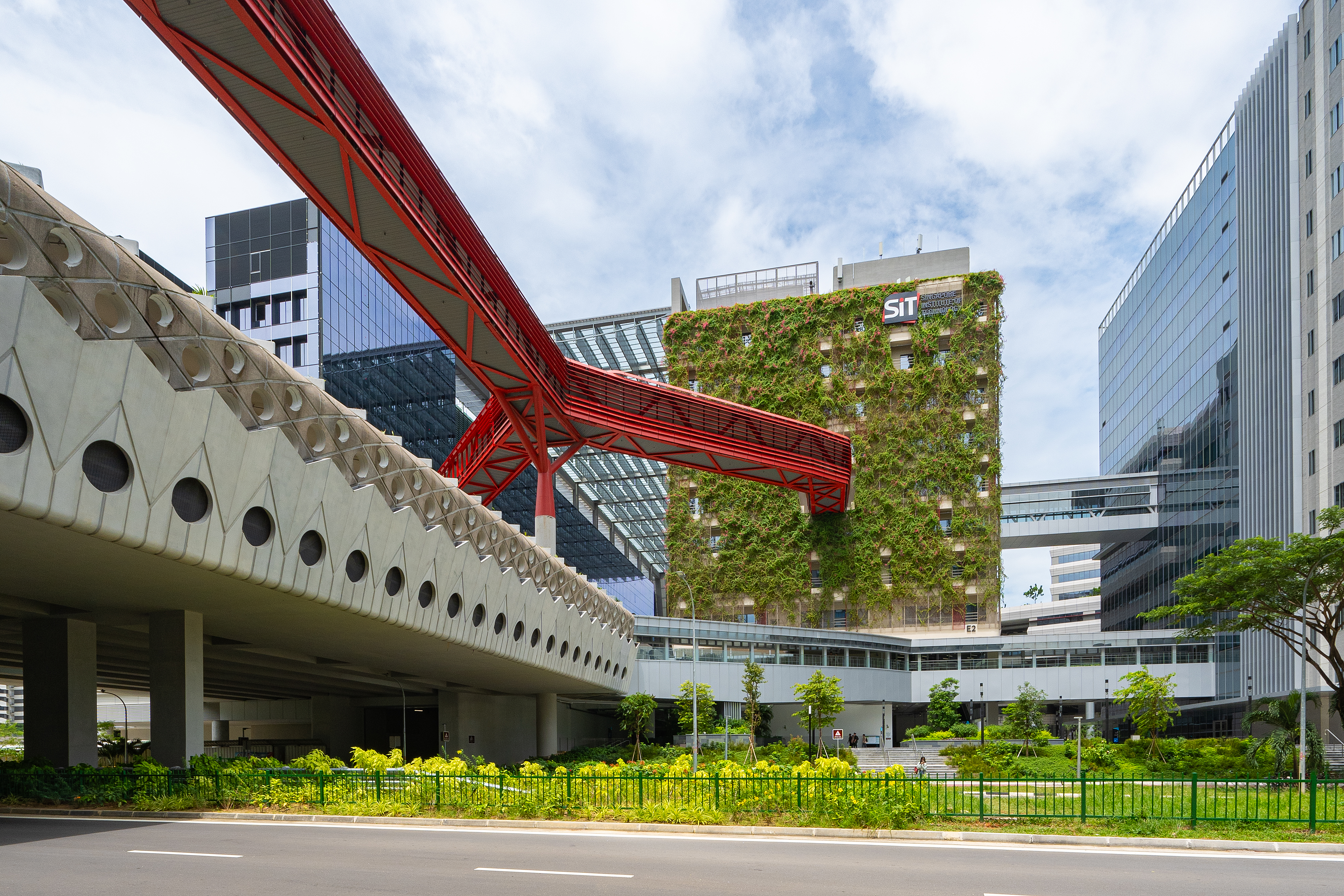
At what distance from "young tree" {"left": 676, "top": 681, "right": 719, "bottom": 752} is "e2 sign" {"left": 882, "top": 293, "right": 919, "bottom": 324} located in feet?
105

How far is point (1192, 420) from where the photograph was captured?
7038 centimetres

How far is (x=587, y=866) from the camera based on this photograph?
50.5 feet

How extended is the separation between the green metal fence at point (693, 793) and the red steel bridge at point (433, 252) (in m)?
17.7

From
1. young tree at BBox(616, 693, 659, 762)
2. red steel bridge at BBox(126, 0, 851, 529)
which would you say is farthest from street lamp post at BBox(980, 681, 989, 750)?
red steel bridge at BBox(126, 0, 851, 529)

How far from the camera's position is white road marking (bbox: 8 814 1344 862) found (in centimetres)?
1745

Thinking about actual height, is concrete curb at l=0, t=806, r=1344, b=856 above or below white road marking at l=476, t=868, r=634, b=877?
below

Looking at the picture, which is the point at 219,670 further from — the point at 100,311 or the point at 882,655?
the point at 882,655

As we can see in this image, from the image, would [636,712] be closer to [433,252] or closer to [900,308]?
[433,252]

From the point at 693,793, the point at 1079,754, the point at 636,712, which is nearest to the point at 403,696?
the point at 636,712

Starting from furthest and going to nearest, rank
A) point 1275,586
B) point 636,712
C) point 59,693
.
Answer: point 636,712
point 1275,586
point 59,693

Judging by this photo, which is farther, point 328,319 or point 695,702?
point 328,319

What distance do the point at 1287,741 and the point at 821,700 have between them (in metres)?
22.9

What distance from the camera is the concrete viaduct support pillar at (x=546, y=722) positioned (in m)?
57.2

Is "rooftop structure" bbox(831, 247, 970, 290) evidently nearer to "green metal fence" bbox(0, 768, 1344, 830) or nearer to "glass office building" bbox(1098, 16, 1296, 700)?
"glass office building" bbox(1098, 16, 1296, 700)
